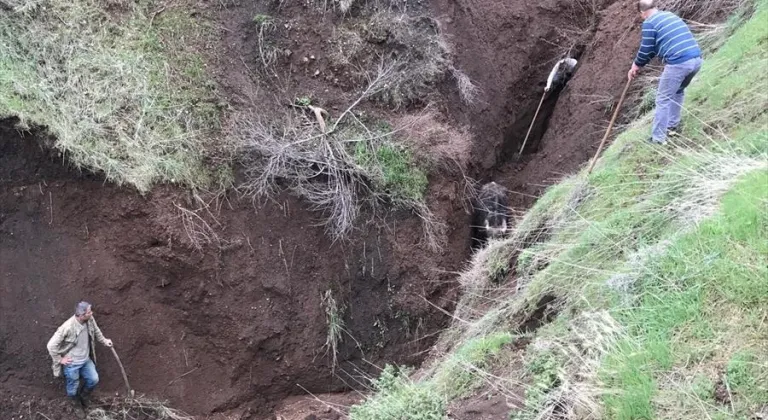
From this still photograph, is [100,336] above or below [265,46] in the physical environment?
below

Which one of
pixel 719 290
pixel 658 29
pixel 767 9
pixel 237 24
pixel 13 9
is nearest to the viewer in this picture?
pixel 719 290

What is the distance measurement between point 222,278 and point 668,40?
19.6ft

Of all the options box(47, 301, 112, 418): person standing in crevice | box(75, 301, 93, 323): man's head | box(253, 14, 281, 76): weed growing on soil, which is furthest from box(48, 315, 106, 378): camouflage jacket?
box(253, 14, 281, 76): weed growing on soil

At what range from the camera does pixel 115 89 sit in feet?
26.6

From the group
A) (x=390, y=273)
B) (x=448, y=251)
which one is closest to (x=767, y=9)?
(x=448, y=251)

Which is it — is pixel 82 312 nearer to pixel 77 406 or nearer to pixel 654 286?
pixel 77 406

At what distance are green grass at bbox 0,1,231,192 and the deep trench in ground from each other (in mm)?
285

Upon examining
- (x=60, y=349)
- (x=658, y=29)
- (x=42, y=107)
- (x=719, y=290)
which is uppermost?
(x=42, y=107)

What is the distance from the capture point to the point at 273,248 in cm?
848

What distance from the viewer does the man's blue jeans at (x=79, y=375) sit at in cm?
728

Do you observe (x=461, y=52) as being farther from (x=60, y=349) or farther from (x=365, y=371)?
(x=60, y=349)

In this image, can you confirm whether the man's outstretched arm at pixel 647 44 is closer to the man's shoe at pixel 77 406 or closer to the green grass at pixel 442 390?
the green grass at pixel 442 390

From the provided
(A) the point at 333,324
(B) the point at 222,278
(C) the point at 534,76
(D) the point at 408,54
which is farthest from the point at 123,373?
(C) the point at 534,76

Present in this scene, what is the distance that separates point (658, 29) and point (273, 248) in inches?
211
